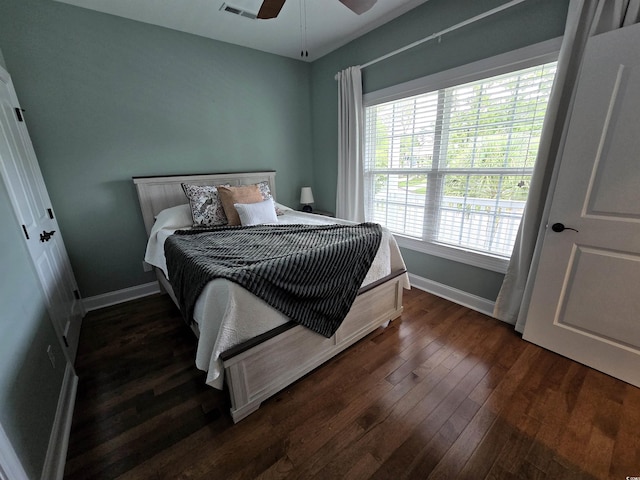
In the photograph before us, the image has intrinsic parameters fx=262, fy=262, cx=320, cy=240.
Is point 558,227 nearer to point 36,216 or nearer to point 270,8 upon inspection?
point 270,8

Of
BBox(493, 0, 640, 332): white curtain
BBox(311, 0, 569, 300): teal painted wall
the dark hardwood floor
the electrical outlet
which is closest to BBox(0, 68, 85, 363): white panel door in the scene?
the electrical outlet

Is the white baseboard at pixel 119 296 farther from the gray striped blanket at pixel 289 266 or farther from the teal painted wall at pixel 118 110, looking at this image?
the gray striped blanket at pixel 289 266

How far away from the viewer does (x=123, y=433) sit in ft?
4.45

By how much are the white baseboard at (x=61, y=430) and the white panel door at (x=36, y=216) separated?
247mm

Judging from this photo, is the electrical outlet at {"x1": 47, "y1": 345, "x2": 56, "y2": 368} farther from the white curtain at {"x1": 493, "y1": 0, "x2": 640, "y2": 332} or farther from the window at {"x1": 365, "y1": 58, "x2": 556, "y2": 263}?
the white curtain at {"x1": 493, "y1": 0, "x2": 640, "y2": 332}

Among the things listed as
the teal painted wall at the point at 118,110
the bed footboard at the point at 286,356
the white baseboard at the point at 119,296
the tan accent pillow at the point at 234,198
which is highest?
the teal painted wall at the point at 118,110

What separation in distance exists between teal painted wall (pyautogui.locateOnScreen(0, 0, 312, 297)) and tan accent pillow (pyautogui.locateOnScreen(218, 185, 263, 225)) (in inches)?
25.2

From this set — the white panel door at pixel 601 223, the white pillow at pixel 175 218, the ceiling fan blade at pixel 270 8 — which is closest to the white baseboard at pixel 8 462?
the white pillow at pixel 175 218

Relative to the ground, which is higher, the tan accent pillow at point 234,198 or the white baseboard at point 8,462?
the tan accent pillow at point 234,198

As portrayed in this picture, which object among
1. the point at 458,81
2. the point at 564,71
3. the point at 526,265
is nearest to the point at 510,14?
the point at 458,81

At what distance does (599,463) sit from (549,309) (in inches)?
35.5

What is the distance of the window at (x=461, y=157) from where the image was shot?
1.96 m

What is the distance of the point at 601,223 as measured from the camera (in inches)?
61.1

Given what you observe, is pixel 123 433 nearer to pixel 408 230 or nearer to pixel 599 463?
pixel 599 463
